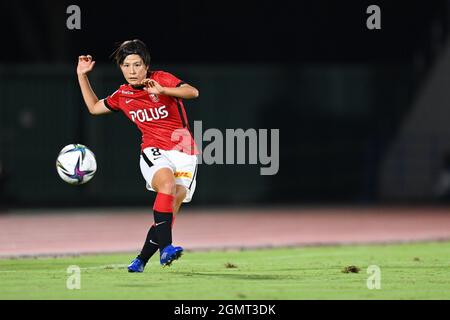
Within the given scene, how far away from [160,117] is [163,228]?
1.14 m

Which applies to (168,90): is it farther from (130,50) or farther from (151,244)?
(151,244)

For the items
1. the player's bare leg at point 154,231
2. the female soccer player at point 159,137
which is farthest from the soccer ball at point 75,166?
the player's bare leg at point 154,231

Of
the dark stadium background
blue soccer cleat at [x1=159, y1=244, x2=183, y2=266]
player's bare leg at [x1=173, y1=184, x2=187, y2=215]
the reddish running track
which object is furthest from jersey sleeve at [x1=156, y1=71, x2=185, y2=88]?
the dark stadium background

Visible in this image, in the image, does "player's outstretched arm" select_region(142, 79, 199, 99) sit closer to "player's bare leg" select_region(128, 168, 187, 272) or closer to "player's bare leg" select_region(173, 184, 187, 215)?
"player's bare leg" select_region(128, 168, 187, 272)

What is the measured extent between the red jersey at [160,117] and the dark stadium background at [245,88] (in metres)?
15.2

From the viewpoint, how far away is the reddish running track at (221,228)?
17406 mm

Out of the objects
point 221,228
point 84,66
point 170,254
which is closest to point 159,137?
point 84,66

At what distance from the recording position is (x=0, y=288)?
36.9 ft

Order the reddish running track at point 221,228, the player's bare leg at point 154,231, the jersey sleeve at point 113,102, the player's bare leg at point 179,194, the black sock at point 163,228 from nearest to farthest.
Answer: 1. the black sock at point 163,228
2. the player's bare leg at point 154,231
3. the player's bare leg at point 179,194
4. the jersey sleeve at point 113,102
5. the reddish running track at point 221,228

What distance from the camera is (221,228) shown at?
20.7 metres

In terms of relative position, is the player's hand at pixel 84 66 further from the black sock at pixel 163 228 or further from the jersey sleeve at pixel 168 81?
the black sock at pixel 163 228

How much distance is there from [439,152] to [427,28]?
3.14 m

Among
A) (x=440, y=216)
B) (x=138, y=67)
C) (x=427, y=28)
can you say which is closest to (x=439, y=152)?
(x=427, y=28)

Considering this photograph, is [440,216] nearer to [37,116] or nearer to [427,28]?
[427,28]
